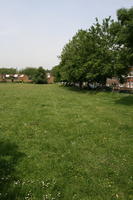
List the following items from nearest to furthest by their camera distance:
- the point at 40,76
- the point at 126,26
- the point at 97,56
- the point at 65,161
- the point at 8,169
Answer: the point at 8,169
the point at 65,161
the point at 126,26
the point at 97,56
the point at 40,76

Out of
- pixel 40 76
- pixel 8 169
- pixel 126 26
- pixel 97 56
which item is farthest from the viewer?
pixel 40 76

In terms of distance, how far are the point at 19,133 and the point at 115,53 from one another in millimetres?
31490

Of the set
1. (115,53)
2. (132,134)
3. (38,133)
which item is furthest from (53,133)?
(115,53)

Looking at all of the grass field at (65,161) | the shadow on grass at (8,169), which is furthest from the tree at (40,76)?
the shadow on grass at (8,169)

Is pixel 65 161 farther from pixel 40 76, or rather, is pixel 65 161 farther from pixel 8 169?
pixel 40 76

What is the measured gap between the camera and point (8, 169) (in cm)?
874

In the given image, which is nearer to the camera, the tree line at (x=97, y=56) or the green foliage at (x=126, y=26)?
the green foliage at (x=126, y=26)

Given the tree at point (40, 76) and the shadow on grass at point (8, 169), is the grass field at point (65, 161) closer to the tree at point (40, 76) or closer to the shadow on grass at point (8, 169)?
the shadow on grass at point (8, 169)

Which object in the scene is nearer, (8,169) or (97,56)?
(8,169)

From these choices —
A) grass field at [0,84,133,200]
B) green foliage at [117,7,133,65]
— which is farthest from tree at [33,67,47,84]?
grass field at [0,84,133,200]

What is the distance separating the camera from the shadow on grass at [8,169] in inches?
281

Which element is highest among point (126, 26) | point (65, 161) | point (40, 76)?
point (126, 26)

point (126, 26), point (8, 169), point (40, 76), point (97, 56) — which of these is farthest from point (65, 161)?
point (40, 76)

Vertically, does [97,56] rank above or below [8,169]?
above
